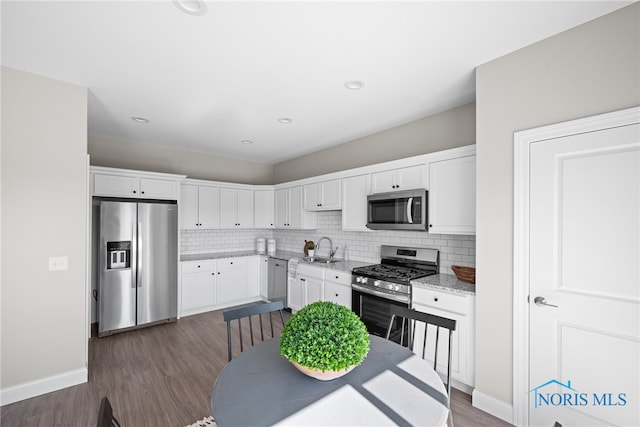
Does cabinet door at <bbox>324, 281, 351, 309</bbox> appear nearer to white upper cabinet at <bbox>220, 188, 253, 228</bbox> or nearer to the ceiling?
the ceiling

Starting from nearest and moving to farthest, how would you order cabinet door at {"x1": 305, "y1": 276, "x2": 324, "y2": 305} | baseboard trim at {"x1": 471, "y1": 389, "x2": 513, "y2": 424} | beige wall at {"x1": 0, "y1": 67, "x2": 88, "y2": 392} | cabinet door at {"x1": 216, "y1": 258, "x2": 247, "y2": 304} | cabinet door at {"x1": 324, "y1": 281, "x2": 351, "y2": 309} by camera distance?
baseboard trim at {"x1": 471, "y1": 389, "x2": 513, "y2": 424}
beige wall at {"x1": 0, "y1": 67, "x2": 88, "y2": 392}
cabinet door at {"x1": 324, "y1": 281, "x2": 351, "y2": 309}
cabinet door at {"x1": 305, "y1": 276, "x2": 324, "y2": 305}
cabinet door at {"x1": 216, "y1": 258, "x2": 247, "y2": 304}

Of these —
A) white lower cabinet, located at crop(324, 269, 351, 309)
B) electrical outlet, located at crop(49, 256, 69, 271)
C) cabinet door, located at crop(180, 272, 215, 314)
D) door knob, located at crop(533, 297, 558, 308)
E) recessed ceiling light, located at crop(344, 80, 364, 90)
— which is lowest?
cabinet door, located at crop(180, 272, 215, 314)

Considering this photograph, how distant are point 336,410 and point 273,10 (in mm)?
2118

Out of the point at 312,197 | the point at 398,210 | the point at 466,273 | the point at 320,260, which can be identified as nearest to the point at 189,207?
the point at 312,197

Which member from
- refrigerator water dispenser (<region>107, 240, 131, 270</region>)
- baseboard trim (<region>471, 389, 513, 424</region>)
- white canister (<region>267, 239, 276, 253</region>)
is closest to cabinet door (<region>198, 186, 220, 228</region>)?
white canister (<region>267, 239, 276, 253</region>)

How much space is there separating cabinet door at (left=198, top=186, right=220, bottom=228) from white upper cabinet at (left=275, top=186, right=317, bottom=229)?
1111mm

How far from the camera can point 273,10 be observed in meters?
1.78

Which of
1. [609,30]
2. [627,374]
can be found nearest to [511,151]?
[609,30]

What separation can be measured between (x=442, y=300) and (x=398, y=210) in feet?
3.54

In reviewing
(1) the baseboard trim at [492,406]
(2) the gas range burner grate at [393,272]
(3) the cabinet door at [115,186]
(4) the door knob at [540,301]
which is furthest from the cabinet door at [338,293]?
(3) the cabinet door at [115,186]

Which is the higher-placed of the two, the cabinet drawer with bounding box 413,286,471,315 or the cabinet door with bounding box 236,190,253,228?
the cabinet door with bounding box 236,190,253,228

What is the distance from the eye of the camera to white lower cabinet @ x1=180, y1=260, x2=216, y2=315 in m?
4.63

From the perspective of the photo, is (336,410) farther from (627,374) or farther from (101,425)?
(627,374)

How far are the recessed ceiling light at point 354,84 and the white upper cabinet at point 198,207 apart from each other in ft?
11.0
